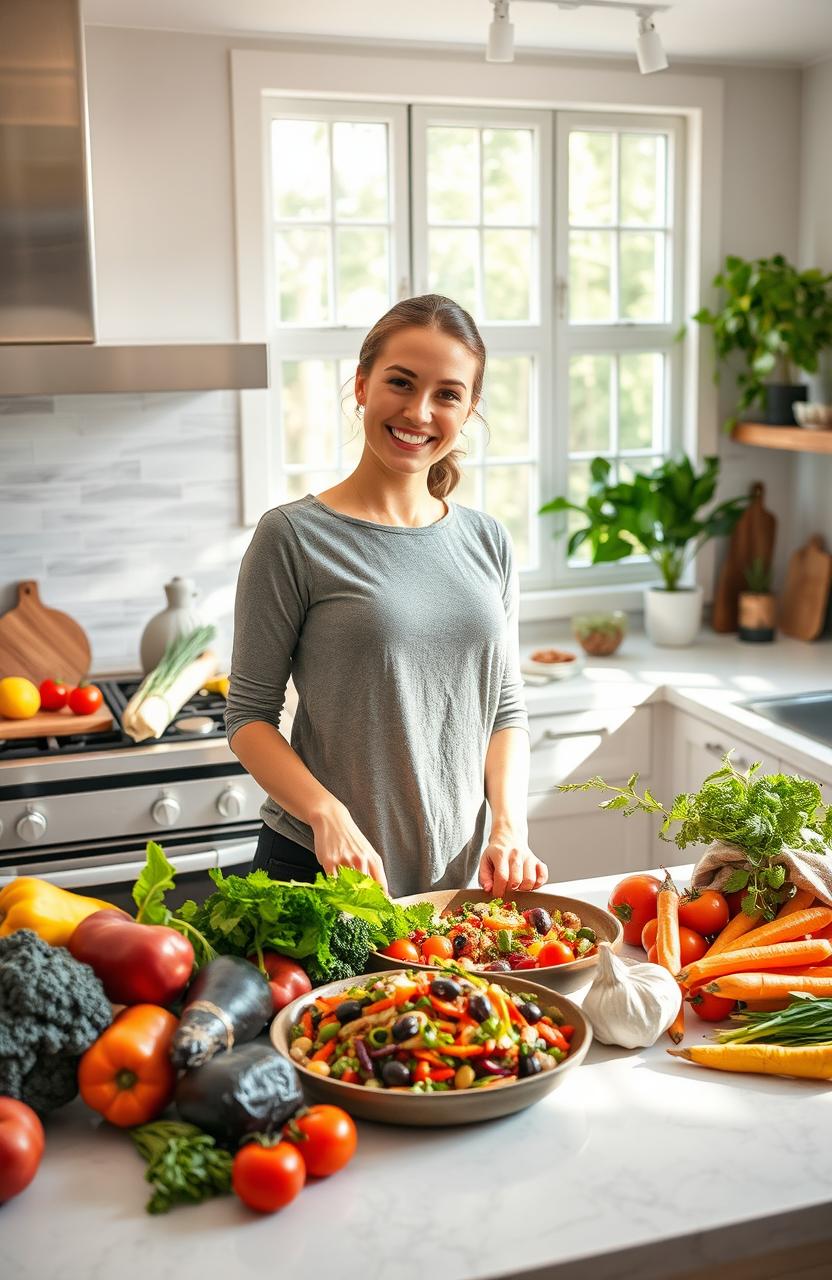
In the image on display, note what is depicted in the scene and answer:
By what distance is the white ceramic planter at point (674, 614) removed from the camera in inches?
150

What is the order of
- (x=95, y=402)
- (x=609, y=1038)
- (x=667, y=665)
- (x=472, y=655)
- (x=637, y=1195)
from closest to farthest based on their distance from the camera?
(x=637, y=1195), (x=609, y=1038), (x=472, y=655), (x=95, y=402), (x=667, y=665)

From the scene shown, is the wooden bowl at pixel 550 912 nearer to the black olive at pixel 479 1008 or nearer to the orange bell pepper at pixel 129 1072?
the black olive at pixel 479 1008

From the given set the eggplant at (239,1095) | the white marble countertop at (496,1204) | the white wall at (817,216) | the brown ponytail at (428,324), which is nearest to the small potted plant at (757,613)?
the white wall at (817,216)

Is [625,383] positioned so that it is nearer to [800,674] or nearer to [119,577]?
[800,674]

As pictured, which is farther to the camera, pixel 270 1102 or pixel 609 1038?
Answer: pixel 609 1038

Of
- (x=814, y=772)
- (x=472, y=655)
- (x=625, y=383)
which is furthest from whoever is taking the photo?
(x=625, y=383)

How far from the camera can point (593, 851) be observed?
11.3 feet

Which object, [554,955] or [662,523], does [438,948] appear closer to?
[554,955]

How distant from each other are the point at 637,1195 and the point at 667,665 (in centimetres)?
257

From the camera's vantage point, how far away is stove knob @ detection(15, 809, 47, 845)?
2.73 metres

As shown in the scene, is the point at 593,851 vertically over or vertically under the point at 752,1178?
under

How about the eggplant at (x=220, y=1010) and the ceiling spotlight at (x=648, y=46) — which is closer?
the eggplant at (x=220, y=1010)

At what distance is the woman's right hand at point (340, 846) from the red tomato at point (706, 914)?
39 cm

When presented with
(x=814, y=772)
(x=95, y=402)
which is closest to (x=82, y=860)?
(x=95, y=402)
